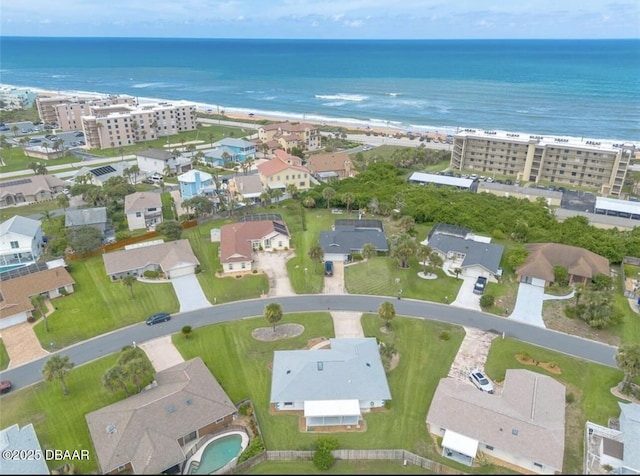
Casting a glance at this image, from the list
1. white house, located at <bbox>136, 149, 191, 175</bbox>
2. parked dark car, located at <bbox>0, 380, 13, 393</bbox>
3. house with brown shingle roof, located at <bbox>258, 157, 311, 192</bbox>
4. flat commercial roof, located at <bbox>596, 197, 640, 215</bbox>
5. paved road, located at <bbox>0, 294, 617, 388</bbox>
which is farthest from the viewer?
white house, located at <bbox>136, 149, 191, 175</bbox>

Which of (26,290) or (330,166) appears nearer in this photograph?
(26,290)

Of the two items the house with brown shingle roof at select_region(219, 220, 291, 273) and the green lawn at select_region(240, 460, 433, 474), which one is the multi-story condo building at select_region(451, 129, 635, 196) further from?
the green lawn at select_region(240, 460, 433, 474)

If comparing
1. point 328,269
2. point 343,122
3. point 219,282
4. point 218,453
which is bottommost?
point 218,453

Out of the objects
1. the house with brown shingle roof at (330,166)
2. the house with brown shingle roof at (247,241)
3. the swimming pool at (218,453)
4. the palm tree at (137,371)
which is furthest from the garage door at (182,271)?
the house with brown shingle roof at (330,166)

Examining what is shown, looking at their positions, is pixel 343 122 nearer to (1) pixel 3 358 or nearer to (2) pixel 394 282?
(2) pixel 394 282

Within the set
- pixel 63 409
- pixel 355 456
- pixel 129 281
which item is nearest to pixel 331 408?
pixel 355 456

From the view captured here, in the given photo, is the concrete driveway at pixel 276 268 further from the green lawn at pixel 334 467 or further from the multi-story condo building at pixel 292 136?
the multi-story condo building at pixel 292 136

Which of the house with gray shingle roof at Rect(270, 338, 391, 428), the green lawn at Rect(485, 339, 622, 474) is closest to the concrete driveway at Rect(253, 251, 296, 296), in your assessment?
the house with gray shingle roof at Rect(270, 338, 391, 428)

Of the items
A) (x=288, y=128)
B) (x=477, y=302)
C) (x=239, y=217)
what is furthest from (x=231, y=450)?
(x=288, y=128)
